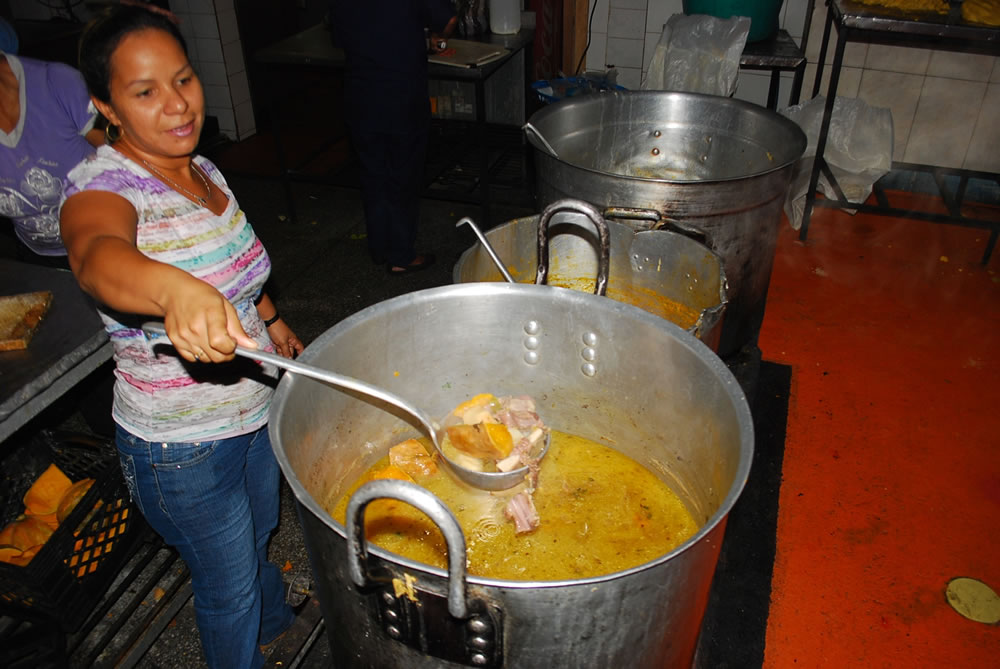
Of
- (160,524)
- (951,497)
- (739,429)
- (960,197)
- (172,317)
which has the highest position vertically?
(172,317)

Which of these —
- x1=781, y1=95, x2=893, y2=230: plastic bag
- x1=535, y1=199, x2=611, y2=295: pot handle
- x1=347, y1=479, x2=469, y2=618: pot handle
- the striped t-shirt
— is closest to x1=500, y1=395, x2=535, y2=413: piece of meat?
x1=535, y1=199, x2=611, y2=295: pot handle

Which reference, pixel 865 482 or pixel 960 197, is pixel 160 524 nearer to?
pixel 865 482

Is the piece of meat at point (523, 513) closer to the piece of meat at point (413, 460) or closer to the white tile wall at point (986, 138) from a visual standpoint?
the piece of meat at point (413, 460)

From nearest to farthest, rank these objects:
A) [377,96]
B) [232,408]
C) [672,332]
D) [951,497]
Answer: [672,332], [232,408], [951,497], [377,96]

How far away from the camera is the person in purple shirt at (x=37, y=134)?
86.0 inches

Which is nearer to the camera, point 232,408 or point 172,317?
point 172,317

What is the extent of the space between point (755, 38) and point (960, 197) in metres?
1.63

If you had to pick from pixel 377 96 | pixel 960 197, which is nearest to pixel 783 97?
pixel 960 197

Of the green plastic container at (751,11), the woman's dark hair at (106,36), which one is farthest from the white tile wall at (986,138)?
the woman's dark hair at (106,36)

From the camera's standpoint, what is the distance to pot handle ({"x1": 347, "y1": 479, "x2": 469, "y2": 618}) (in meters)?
0.92

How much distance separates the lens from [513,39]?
4789 mm

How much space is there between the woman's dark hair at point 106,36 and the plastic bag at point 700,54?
10.6ft

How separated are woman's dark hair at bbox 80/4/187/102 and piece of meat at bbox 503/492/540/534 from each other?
122cm

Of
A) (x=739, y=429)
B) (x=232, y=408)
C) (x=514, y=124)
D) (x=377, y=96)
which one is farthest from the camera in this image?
(x=514, y=124)
